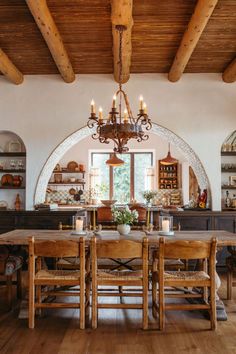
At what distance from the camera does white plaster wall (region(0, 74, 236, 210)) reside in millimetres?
6113

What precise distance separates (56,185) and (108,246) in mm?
7982

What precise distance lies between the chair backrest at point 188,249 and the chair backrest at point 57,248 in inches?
29.1

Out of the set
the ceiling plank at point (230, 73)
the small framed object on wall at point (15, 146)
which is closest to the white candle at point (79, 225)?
the small framed object on wall at point (15, 146)

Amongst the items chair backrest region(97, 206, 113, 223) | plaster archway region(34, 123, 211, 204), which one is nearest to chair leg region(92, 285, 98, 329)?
chair backrest region(97, 206, 113, 223)

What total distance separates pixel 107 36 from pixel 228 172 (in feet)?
10.2

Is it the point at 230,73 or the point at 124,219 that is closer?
the point at 124,219

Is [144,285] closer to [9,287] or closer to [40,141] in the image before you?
[9,287]

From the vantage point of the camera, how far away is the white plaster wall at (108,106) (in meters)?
6.11

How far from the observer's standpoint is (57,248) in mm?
3305

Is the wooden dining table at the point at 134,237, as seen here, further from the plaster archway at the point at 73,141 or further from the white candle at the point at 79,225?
the plaster archway at the point at 73,141

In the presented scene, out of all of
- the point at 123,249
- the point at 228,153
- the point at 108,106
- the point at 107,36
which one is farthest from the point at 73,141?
the point at 123,249

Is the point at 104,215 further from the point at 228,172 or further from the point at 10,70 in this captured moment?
the point at 10,70

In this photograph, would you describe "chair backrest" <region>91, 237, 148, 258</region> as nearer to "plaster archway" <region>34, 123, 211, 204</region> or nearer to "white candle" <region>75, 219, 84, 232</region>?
"white candle" <region>75, 219, 84, 232</region>

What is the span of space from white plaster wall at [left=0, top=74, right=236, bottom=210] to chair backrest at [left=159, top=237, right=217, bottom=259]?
290 cm
